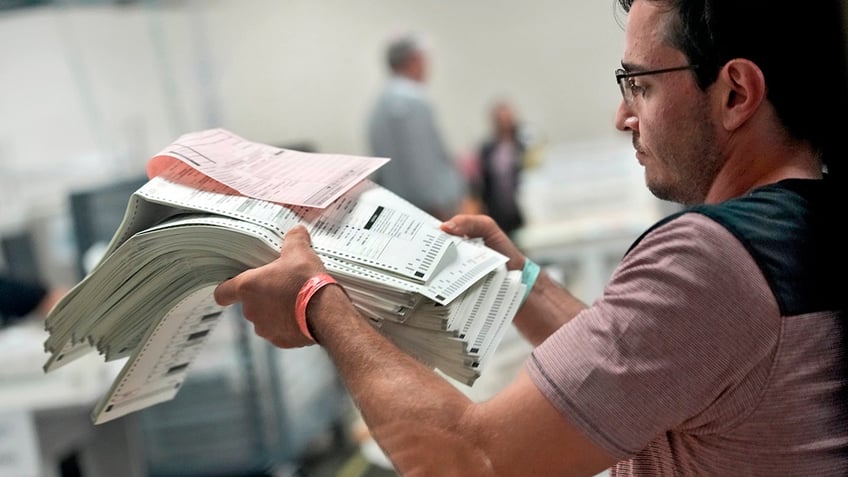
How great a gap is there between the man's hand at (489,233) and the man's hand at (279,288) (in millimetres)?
257

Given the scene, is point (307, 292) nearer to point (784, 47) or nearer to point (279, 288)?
point (279, 288)

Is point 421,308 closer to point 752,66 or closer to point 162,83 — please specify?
point 752,66

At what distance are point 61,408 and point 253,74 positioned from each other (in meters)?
3.48

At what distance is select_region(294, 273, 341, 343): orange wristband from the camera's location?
0.89 metres

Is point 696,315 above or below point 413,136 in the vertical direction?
above

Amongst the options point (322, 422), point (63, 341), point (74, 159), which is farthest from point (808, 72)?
point (74, 159)

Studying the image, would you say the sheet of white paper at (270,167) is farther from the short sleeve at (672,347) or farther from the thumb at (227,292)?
the short sleeve at (672,347)

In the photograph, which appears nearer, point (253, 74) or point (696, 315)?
point (696, 315)

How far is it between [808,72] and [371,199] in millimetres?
471

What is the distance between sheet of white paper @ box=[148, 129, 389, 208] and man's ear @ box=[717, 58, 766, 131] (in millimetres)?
387

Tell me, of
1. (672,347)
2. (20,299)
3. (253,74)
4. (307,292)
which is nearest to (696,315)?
(672,347)

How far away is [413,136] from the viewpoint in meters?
3.49

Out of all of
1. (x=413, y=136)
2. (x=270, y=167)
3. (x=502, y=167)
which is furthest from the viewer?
(x=502, y=167)

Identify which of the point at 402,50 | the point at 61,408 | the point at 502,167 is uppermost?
the point at 402,50
